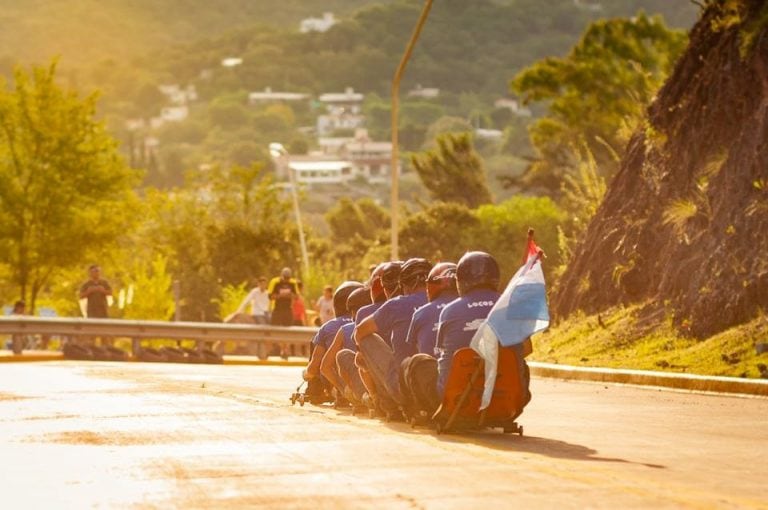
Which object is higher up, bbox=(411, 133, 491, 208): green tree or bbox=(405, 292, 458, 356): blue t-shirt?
bbox=(411, 133, 491, 208): green tree

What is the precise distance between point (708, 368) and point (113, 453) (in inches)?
557

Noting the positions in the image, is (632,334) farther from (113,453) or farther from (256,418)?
(113,453)

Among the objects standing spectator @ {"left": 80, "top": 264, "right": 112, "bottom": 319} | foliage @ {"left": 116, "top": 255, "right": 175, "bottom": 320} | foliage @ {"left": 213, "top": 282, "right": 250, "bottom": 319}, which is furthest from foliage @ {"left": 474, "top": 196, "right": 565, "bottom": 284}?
standing spectator @ {"left": 80, "top": 264, "right": 112, "bottom": 319}

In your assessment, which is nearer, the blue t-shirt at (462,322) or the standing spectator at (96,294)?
the blue t-shirt at (462,322)

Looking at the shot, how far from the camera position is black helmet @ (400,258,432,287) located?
1734 cm

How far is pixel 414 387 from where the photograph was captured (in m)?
16.2

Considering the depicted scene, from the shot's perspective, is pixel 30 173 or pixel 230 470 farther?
pixel 30 173

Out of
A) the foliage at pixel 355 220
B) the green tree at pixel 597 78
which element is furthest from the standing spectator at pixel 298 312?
the foliage at pixel 355 220

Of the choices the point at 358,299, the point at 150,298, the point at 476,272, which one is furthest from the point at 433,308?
the point at 150,298

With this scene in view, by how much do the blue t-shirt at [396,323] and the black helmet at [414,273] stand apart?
0.23m

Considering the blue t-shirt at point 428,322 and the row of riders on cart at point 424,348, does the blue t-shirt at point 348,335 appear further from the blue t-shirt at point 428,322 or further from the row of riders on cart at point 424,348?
the blue t-shirt at point 428,322

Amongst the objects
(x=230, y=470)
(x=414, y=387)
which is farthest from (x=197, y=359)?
(x=230, y=470)

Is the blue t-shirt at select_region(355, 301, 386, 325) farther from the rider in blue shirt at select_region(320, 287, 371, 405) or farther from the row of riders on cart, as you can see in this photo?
the rider in blue shirt at select_region(320, 287, 371, 405)

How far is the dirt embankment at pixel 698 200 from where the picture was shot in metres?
28.7
